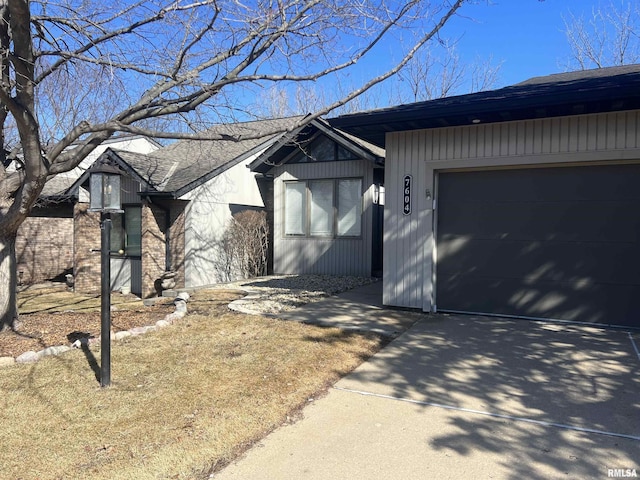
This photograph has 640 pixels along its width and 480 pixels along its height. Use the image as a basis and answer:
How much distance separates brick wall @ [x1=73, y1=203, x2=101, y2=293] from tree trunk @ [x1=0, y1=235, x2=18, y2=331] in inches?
271

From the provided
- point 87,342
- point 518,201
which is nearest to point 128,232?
point 87,342

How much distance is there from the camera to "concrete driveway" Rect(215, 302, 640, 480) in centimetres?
317

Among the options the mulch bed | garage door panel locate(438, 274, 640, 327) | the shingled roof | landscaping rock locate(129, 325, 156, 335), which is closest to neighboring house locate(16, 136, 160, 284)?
the shingled roof

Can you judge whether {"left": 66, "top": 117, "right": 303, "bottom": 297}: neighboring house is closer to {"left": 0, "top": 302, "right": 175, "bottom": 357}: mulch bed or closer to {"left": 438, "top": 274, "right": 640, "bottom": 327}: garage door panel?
{"left": 0, "top": 302, "right": 175, "bottom": 357}: mulch bed

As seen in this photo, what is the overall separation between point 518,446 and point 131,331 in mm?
5330

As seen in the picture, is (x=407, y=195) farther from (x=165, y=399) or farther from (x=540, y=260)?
(x=165, y=399)

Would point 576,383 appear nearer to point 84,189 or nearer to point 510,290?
point 510,290

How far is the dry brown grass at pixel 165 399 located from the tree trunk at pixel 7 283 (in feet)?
5.36

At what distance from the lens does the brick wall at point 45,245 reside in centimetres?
1414

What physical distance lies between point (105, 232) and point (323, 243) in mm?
9147

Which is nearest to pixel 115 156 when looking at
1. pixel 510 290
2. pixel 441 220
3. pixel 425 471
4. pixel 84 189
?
pixel 84 189

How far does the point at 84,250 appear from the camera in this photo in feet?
43.8

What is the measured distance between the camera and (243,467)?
3188 mm

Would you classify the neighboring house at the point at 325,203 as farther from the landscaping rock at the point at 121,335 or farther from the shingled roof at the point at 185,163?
the landscaping rock at the point at 121,335
